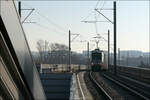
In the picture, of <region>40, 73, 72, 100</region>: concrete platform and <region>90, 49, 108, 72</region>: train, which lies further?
<region>90, 49, 108, 72</region>: train

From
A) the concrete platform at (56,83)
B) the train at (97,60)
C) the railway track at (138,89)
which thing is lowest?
the concrete platform at (56,83)

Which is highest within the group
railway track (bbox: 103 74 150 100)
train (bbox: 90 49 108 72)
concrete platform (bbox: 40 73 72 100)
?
train (bbox: 90 49 108 72)

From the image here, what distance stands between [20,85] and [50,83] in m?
30.5

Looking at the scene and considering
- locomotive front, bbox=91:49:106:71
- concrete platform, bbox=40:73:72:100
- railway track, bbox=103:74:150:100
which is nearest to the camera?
railway track, bbox=103:74:150:100

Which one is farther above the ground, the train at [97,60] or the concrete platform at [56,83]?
the train at [97,60]

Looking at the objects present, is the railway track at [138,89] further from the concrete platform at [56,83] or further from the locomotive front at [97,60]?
the locomotive front at [97,60]

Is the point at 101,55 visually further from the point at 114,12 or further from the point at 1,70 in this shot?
the point at 1,70

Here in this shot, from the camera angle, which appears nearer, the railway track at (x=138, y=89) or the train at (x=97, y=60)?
the railway track at (x=138, y=89)

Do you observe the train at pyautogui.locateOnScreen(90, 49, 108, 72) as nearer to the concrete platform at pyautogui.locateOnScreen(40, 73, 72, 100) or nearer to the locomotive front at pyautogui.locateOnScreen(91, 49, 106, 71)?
the locomotive front at pyautogui.locateOnScreen(91, 49, 106, 71)

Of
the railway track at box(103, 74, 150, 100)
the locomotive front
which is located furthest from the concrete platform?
the railway track at box(103, 74, 150, 100)

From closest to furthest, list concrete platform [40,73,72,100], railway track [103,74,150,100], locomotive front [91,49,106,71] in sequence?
railway track [103,74,150,100] < concrete platform [40,73,72,100] < locomotive front [91,49,106,71]

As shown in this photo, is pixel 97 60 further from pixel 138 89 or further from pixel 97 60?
pixel 138 89

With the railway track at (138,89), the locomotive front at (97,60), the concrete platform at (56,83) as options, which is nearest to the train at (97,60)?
the locomotive front at (97,60)

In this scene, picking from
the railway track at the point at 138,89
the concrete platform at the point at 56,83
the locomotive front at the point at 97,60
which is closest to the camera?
the railway track at the point at 138,89
